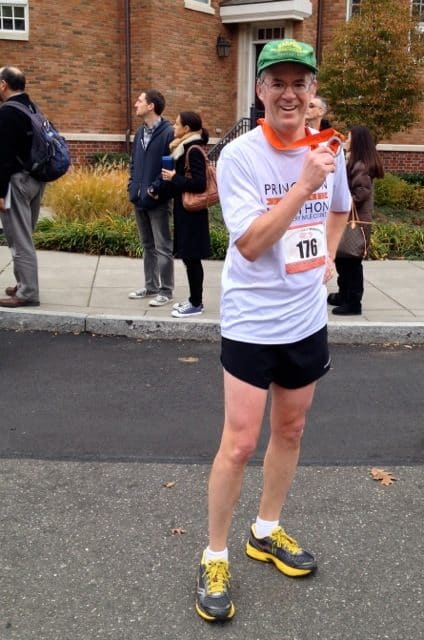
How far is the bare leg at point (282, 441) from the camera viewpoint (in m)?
2.79

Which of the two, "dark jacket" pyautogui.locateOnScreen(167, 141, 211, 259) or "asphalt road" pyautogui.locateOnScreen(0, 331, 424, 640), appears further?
"dark jacket" pyautogui.locateOnScreen(167, 141, 211, 259)

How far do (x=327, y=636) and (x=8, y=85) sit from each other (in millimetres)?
5531

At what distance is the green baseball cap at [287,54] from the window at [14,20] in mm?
15860

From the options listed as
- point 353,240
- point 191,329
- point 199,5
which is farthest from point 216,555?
point 199,5

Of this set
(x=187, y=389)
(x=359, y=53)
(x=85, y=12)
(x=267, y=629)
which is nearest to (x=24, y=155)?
(x=187, y=389)

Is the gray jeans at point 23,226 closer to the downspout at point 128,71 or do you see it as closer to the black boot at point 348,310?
the black boot at point 348,310

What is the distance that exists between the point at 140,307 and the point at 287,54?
4969 mm

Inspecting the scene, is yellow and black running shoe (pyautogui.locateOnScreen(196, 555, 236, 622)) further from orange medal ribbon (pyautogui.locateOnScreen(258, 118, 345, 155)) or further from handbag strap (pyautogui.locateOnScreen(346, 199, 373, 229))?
handbag strap (pyautogui.locateOnScreen(346, 199, 373, 229))

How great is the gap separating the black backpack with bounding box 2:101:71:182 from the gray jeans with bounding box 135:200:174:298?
906mm

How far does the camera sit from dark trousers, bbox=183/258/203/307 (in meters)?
6.64

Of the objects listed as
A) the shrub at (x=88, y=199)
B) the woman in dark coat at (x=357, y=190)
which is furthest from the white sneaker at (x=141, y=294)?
the shrub at (x=88, y=199)

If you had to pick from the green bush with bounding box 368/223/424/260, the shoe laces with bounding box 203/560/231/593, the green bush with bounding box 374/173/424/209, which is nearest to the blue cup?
the shoe laces with bounding box 203/560/231/593

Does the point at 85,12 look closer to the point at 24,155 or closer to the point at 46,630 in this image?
the point at 24,155

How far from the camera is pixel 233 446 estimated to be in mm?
2660
